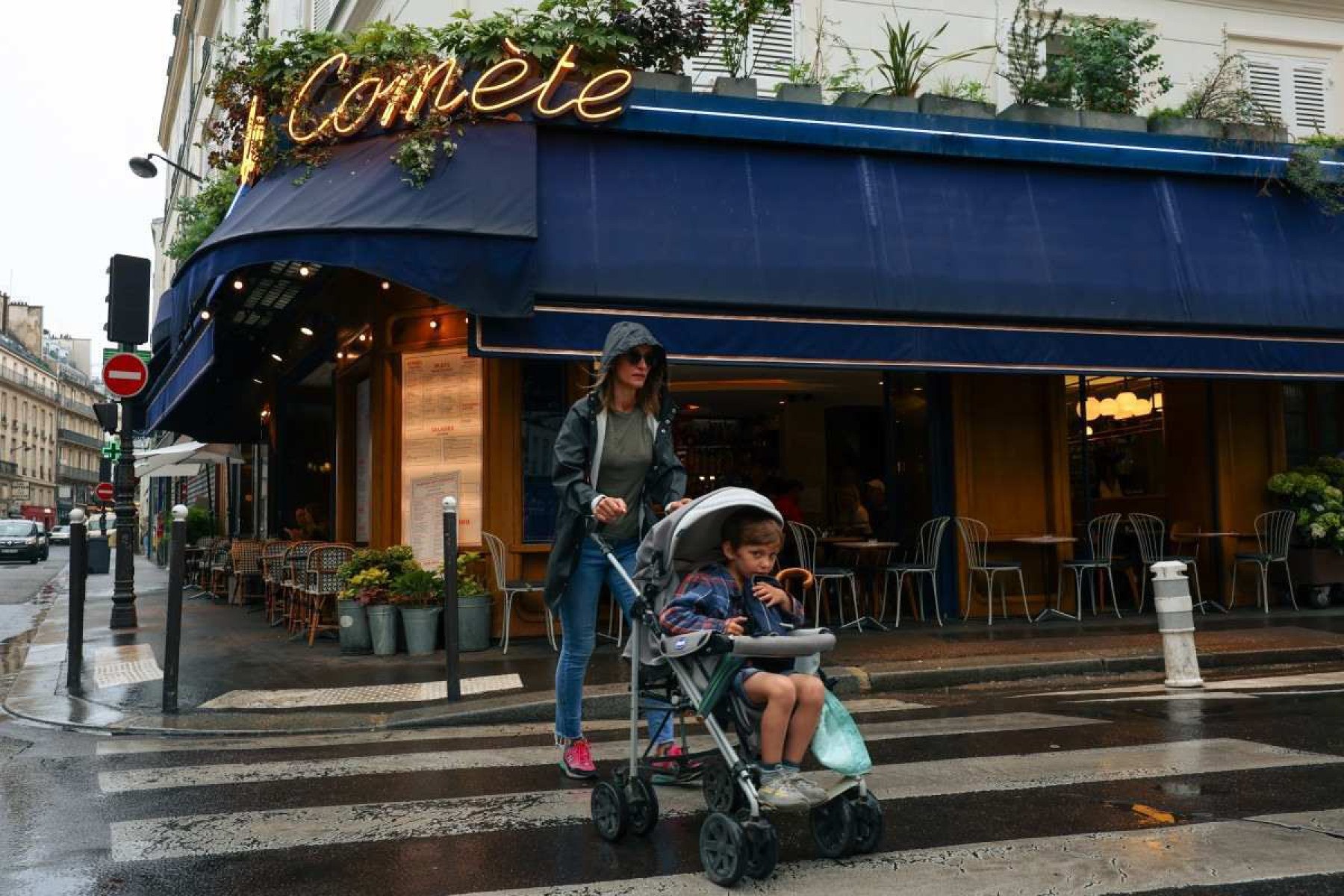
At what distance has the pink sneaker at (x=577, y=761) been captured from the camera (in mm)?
5215

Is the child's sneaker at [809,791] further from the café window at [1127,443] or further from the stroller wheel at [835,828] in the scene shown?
the café window at [1127,443]

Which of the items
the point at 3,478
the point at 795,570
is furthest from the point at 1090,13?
the point at 3,478

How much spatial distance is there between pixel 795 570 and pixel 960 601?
8091mm

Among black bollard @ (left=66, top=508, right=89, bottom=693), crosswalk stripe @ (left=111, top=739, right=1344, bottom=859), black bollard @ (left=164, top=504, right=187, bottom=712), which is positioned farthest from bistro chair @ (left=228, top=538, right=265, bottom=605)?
crosswalk stripe @ (left=111, top=739, right=1344, bottom=859)

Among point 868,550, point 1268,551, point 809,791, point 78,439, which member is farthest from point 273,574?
point 78,439

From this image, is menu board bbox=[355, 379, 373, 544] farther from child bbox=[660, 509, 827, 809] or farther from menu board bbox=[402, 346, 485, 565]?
child bbox=[660, 509, 827, 809]

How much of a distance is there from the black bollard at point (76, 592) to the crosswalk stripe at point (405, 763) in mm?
3893

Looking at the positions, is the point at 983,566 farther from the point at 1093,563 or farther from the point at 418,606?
the point at 418,606

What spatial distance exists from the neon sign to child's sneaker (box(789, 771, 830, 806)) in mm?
7566

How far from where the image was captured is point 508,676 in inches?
340

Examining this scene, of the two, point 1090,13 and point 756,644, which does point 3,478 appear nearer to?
point 1090,13

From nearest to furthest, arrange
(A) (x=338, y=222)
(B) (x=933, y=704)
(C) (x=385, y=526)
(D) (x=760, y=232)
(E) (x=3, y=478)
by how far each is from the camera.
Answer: (B) (x=933, y=704)
(A) (x=338, y=222)
(D) (x=760, y=232)
(C) (x=385, y=526)
(E) (x=3, y=478)

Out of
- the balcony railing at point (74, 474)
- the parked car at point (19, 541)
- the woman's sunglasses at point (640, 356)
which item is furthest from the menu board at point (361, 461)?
the balcony railing at point (74, 474)

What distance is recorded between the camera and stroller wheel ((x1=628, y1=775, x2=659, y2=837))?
161 inches
